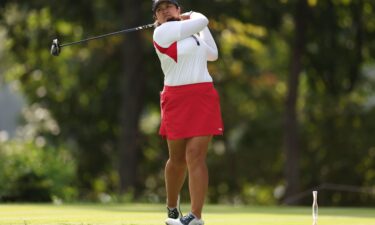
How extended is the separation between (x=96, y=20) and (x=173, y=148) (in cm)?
A: 1643

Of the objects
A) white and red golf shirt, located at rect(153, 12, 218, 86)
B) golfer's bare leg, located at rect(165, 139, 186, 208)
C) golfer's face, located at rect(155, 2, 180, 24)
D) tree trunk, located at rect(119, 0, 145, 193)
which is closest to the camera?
white and red golf shirt, located at rect(153, 12, 218, 86)

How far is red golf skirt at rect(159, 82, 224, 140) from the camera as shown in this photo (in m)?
9.31

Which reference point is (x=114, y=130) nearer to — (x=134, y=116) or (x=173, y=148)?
(x=134, y=116)

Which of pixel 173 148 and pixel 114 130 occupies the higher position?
pixel 173 148

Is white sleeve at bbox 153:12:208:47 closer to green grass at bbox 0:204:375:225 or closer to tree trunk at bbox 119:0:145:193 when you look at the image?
green grass at bbox 0:204:375:225

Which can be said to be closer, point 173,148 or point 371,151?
point 173,148

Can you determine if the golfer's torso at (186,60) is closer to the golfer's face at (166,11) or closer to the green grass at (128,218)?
the golfer's face at (166,11)

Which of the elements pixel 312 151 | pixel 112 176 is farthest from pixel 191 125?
pixel 112 176

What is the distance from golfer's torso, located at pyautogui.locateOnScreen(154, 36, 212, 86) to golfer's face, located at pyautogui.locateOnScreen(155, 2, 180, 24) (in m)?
0.22

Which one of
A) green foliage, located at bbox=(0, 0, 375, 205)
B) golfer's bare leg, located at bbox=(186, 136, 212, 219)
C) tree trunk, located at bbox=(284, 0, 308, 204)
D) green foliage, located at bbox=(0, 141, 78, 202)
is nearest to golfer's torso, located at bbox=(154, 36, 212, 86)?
golfer's bare leg, located at bbox=(186, 136, 212, 219)

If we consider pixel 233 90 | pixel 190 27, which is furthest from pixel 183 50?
pixel 233 90

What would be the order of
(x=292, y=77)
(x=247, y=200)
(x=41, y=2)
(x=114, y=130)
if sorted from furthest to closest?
(x=247, y=200)
(x=114, y=130)
(x=292, y=77)
(x=41, y=2)

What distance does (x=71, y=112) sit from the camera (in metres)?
30.6

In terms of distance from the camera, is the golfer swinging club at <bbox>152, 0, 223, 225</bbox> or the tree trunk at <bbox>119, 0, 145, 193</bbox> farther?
the tree trunk at <bbox>119, 0, 145, 193</bbox>
